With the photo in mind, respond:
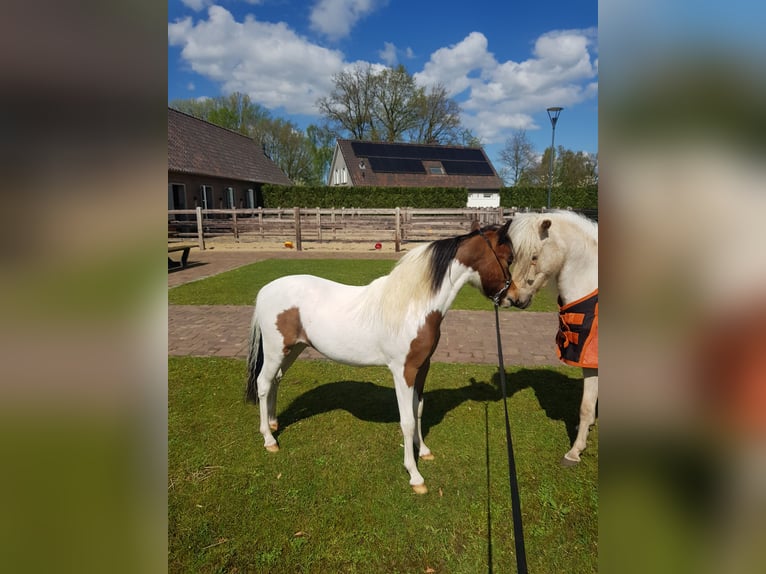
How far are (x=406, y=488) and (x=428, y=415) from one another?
113cm

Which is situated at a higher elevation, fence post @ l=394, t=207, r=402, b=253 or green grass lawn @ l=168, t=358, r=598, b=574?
fence post @ l=394, t=207, r=402, b=253

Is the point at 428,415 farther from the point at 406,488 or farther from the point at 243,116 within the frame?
the point at 243,116

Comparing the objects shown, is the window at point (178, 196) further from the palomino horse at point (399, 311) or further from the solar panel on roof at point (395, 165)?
the palomino horse at point (399, 311)

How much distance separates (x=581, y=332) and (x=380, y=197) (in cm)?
2660

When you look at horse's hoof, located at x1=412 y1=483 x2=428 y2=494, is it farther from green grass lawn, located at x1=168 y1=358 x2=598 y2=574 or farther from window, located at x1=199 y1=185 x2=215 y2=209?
window, located at x1=199 y1=185 x2=215 y2=209

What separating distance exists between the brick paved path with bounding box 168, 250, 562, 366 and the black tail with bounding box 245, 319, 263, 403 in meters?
2.02

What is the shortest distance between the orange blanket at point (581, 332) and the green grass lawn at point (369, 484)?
3.43 ft

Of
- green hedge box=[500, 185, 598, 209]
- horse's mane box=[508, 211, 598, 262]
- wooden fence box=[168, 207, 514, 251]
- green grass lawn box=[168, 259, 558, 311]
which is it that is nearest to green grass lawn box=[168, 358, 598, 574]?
horse's mane box=[508, 211, 598, 262]

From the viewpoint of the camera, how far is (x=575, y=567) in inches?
98.1

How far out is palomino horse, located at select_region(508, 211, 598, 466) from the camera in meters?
2.95

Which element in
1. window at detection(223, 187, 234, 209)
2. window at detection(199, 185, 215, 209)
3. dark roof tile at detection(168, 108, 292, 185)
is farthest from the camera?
window at detection(223, 187, 234, 209)

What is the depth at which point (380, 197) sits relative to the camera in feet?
94.2

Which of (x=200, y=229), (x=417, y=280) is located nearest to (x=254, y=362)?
(x=417, y=280)
